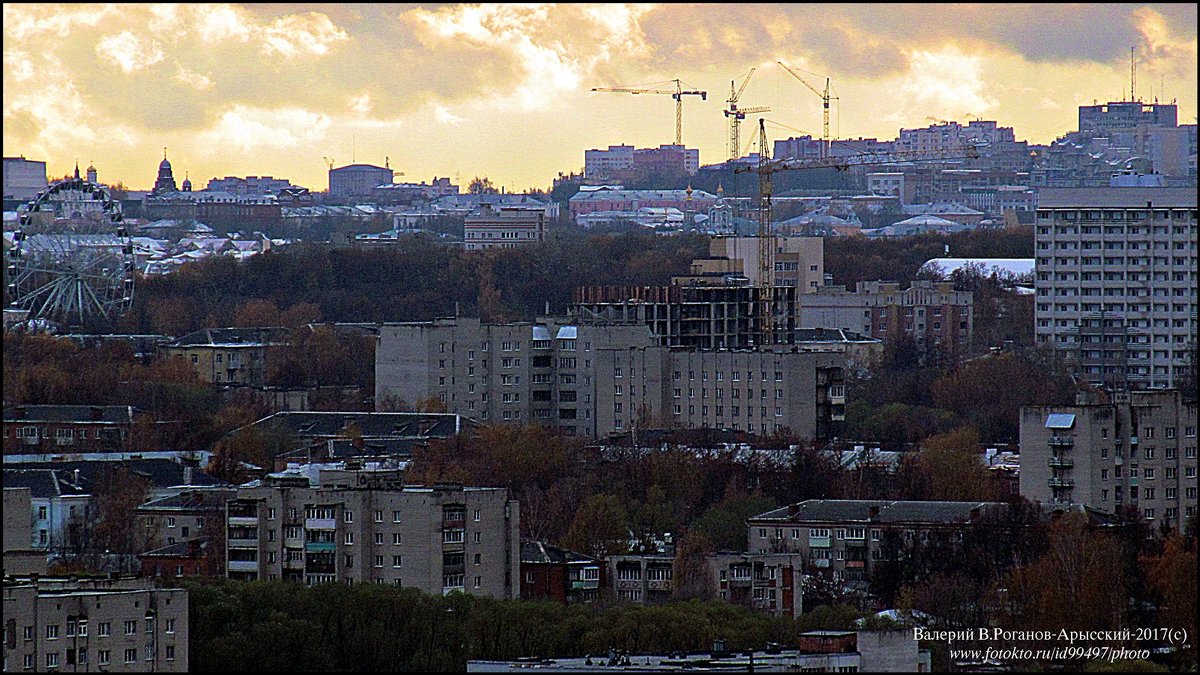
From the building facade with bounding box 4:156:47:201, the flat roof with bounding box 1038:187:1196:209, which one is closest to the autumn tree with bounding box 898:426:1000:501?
the flat roof with bounding box 1038:187:1196:209

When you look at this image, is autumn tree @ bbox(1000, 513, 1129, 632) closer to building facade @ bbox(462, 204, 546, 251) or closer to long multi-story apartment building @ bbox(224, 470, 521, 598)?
long multi-story apartment building @ bbox(224, 470, 521, 598)

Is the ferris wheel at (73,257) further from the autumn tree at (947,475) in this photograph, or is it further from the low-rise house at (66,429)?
the autumn tree at (947,475)

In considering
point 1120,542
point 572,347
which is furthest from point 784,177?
point 1120,542

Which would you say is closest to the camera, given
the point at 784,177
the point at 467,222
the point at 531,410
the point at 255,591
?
the point at 255,591

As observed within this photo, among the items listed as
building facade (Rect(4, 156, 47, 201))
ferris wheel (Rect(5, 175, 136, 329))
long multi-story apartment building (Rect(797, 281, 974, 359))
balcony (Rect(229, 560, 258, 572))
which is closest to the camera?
balcony (Rect(229, 560, 258, 572))

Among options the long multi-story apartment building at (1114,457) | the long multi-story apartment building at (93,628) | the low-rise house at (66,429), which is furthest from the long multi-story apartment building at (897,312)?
the long multi-story apartment building at (93,628)

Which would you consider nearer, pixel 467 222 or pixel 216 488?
pixel 216 488

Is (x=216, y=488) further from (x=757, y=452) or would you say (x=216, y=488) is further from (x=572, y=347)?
(x=572, y=347)
